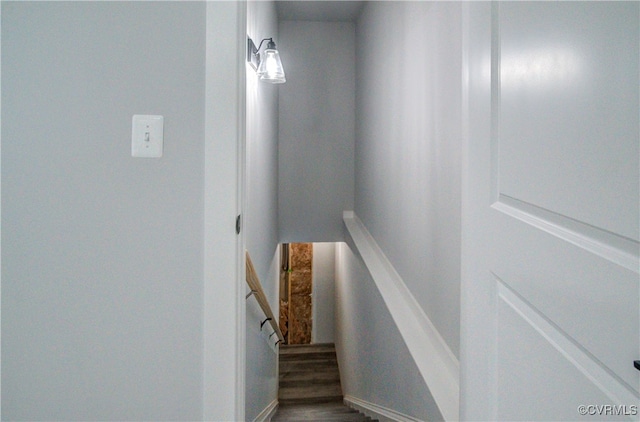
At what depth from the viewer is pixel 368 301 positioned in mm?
3688

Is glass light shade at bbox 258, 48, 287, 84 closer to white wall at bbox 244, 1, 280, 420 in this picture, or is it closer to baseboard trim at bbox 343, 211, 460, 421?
white wall at bbox 244, 1, 280, 420

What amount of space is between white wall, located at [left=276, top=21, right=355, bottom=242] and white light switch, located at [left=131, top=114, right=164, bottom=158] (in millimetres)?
3883

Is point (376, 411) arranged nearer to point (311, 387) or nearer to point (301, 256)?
point (311, 387)

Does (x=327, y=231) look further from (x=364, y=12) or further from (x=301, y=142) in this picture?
(x=364, y=12)

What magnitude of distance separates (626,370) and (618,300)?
0.10 metres

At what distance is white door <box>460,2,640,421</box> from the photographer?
0.66 metres

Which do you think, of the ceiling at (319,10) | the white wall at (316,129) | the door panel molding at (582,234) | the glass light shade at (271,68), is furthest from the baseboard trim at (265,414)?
the ceiling at (319,10)

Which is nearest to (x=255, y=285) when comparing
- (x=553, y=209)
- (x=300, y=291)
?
(x=553, y=209)

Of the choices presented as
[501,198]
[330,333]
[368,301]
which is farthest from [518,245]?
[330,333]

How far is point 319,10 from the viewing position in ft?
15.1

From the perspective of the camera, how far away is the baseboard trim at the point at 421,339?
6.33 feet

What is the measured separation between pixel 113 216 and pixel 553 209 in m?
1.04

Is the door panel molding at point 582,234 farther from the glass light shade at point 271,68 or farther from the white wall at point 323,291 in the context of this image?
the white wall at point 323,291

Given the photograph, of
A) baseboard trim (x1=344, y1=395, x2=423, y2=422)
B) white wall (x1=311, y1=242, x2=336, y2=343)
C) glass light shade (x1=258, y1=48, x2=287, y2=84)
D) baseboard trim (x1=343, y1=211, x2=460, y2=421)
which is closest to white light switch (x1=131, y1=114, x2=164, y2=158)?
baseboard trim (x1=343, y1=211, x2=460, y2=421)
